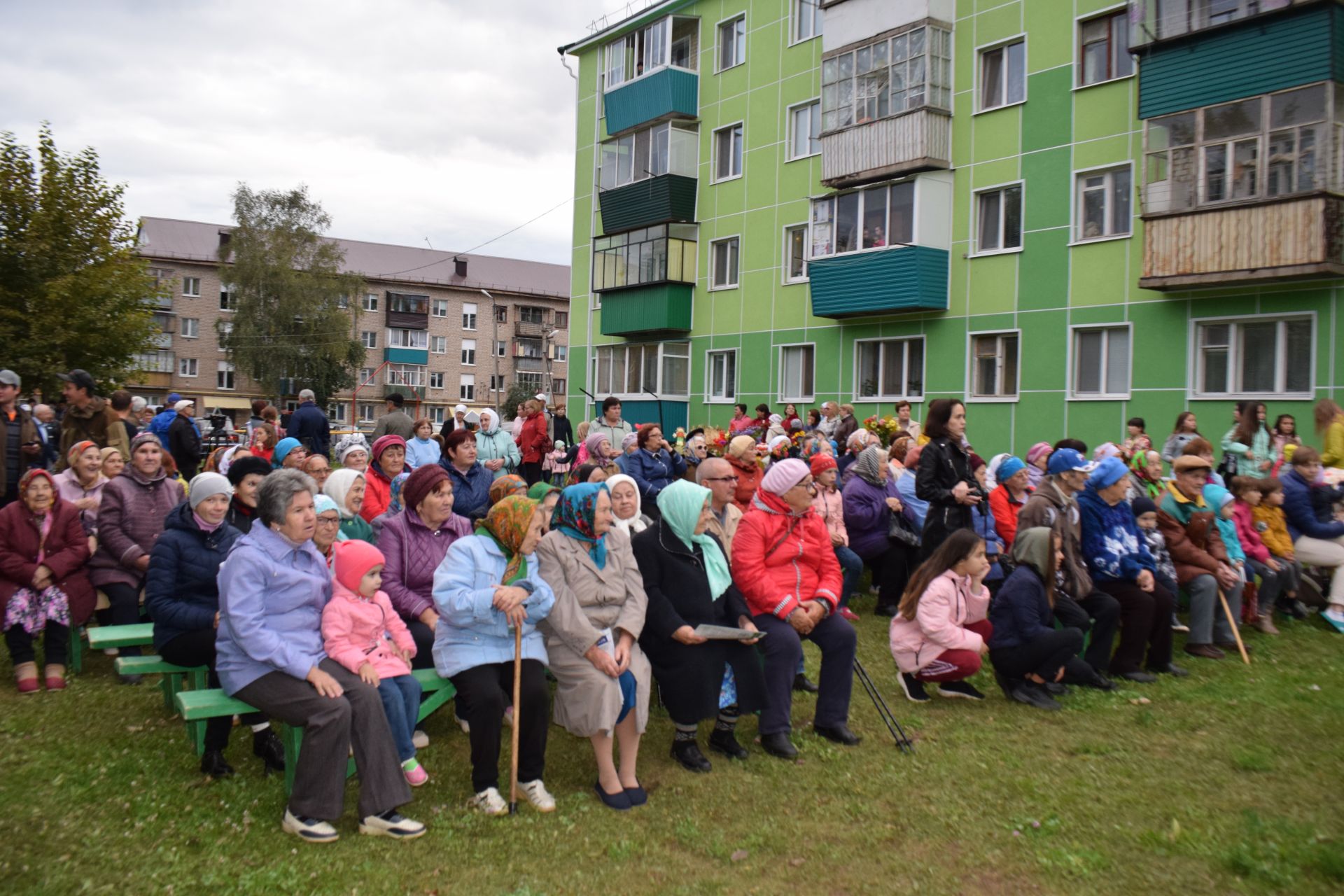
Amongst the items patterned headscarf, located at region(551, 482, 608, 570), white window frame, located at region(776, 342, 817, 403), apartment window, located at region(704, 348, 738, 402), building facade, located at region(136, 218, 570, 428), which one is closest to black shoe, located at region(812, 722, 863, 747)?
patterned headscarf, located at region(551, 482, 608, 570)

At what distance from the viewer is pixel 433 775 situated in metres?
5.73

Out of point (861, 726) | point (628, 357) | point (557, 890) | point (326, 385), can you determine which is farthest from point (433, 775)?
point (326, 385)

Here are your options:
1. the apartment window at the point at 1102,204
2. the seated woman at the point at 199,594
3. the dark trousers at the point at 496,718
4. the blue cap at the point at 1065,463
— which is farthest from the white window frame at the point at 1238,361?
the seated woman at the point at 199,594

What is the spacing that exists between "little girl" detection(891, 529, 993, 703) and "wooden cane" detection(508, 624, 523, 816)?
3.11 meters

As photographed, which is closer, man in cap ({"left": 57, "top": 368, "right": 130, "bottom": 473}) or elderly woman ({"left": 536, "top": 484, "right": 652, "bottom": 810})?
elderly woman ({"left": 536, "top": 484, "right": 652, "bottom": 810})

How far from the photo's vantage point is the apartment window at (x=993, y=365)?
64.8 feet

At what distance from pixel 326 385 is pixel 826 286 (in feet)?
130

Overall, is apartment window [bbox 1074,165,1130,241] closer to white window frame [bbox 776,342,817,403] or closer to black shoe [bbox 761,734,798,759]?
white window frame [bbox 776,342,817,403]

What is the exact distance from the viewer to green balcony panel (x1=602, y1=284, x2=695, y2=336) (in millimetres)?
27016

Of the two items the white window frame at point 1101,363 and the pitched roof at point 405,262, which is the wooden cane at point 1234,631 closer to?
the white window frame at point 1101,363

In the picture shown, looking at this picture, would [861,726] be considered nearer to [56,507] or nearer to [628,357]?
[56,507]

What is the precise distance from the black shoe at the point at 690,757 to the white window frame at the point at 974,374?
14985mm

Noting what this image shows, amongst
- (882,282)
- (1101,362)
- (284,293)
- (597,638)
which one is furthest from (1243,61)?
(284,293)

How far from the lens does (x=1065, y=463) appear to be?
7891mm
